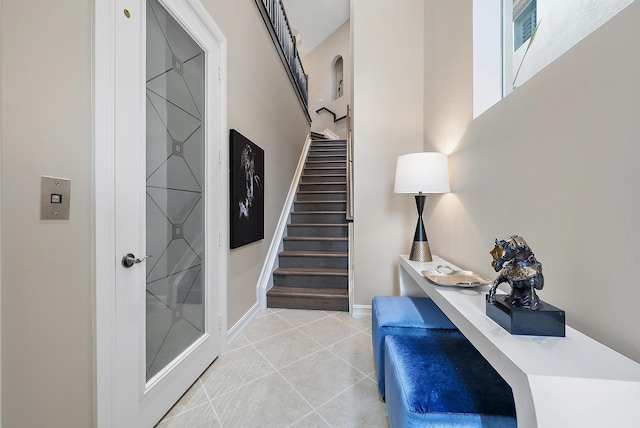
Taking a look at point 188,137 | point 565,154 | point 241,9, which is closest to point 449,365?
point 565,154

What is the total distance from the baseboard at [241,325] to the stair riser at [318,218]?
157 cm

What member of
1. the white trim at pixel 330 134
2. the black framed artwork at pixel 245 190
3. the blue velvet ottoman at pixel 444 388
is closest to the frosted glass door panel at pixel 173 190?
the black framed artwork at pixel 245 190

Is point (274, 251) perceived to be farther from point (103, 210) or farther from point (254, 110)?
point (103, 210)

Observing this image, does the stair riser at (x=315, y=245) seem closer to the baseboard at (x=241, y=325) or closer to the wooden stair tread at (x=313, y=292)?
the wooden stair tread at (x=313, y=292)

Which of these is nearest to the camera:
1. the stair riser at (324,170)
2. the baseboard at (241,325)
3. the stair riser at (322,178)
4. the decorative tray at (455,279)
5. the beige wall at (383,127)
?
the decorative tray at (455,279)

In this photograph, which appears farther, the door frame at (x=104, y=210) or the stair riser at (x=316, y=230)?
the stair riser at (x=316, y=230)

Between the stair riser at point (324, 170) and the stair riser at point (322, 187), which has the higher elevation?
the stair riser at point (324, 170)

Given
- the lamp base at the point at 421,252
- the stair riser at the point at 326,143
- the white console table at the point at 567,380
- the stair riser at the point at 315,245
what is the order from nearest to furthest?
the white console table at the point at 567,380 < the lamp base at the point at 421,252 < the stair riser at the point at 315,245 < the stair riser at the point at 326,143

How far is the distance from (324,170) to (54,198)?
4358 millimetres

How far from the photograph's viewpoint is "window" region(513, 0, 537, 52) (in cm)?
120

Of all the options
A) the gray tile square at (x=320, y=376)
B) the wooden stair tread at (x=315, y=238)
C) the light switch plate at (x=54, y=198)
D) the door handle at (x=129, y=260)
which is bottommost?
the gray tile square at (x=320, y=376)

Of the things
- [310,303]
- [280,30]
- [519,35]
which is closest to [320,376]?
[310,303]

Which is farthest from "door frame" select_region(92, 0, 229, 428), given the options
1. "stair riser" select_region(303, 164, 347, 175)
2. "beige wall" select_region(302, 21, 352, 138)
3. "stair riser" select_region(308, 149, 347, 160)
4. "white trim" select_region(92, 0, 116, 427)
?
"beige wall" select_region(302, 21, 352, 138)

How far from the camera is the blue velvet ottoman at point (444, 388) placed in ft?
2.67
